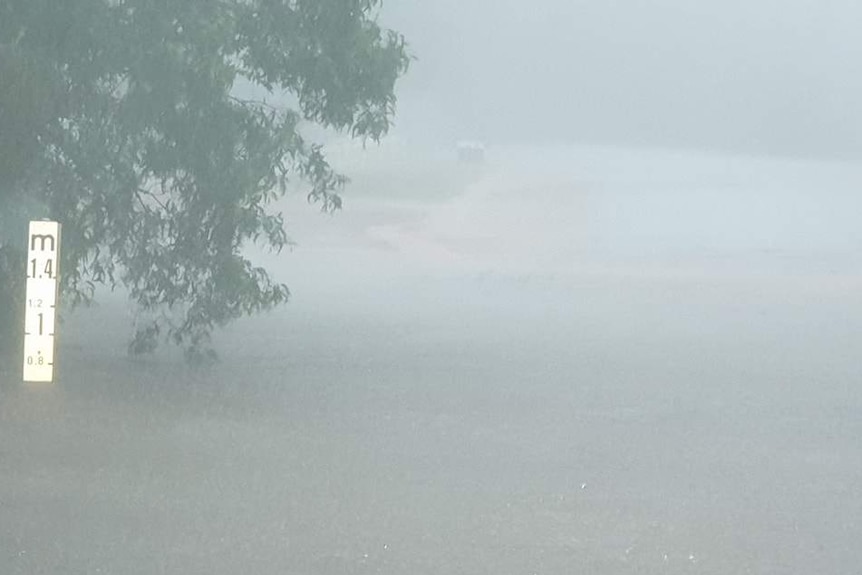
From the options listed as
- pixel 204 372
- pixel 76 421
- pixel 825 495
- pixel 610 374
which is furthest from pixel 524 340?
pixel 825 495

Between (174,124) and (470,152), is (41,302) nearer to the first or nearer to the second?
(174,124)

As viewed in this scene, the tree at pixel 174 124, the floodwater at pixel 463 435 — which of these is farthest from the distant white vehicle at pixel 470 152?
the tree at pixel 174 124

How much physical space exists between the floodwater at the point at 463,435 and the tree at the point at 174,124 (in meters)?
1.08

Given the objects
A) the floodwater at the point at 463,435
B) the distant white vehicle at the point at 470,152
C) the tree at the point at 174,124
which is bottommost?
the floodwater at the point at 463,435

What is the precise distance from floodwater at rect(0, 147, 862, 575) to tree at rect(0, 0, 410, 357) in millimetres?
1076

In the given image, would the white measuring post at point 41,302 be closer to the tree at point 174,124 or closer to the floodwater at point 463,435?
the floodwater at point 463,435

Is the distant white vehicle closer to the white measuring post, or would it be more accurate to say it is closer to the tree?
the tree

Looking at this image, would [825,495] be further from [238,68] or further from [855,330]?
[855,330]

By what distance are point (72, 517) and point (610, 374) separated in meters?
10.3

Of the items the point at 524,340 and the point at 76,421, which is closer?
the point at 76,421

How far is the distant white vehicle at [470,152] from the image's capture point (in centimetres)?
5276

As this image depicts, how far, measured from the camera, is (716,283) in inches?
1379

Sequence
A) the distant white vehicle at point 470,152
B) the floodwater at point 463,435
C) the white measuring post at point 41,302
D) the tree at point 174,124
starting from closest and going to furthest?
the floodwater at point 463,435 → the white measuring post at point 41,302 → the tree at point 174,124 → the distant white vehicle at point 470,152

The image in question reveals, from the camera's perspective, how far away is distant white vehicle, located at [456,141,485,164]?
5276 cm
